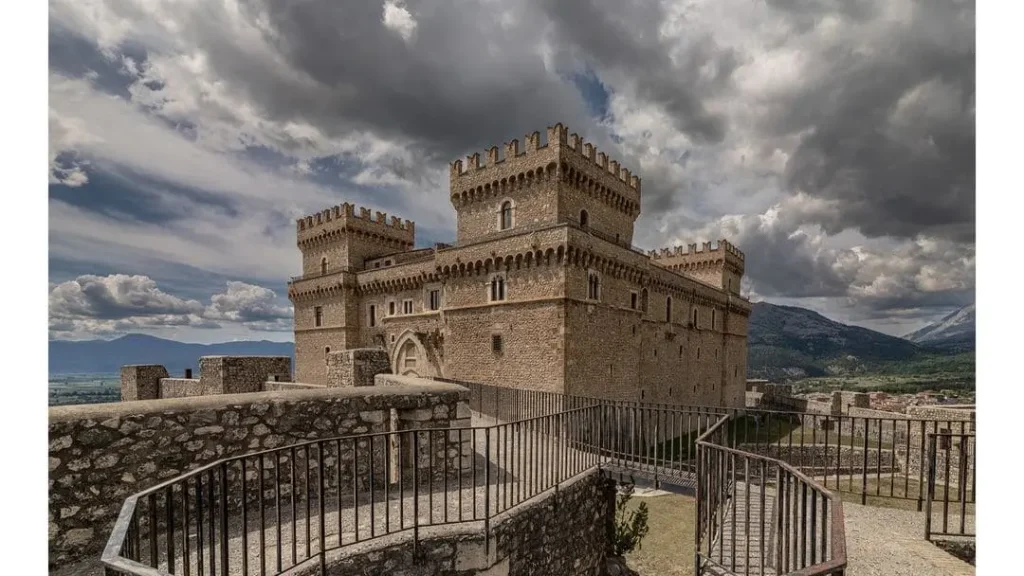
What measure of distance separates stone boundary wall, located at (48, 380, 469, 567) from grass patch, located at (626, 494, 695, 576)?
10.2 metres

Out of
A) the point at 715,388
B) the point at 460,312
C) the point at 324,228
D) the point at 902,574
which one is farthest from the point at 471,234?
the point at 715,388

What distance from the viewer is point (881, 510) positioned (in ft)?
21.3

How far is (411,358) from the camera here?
25703mm

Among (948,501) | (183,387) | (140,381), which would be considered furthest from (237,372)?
(948,501)

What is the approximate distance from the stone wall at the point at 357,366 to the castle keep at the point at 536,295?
3.66 m

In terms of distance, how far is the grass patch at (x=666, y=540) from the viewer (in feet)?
41.9

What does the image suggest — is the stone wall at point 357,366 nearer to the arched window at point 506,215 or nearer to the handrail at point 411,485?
the handrail at point 411,485

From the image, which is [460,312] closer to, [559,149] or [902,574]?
[559,149]

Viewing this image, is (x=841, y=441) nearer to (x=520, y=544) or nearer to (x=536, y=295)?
(x=536, y=295)

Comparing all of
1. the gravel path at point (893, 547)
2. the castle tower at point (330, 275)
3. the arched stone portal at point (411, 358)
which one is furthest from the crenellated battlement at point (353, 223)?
the gravel path at point (893, 547)

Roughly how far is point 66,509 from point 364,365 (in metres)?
6.04

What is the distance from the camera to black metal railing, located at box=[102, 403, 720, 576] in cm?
379

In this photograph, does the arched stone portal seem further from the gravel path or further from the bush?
the gravel path

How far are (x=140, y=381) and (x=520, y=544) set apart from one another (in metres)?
17.9
